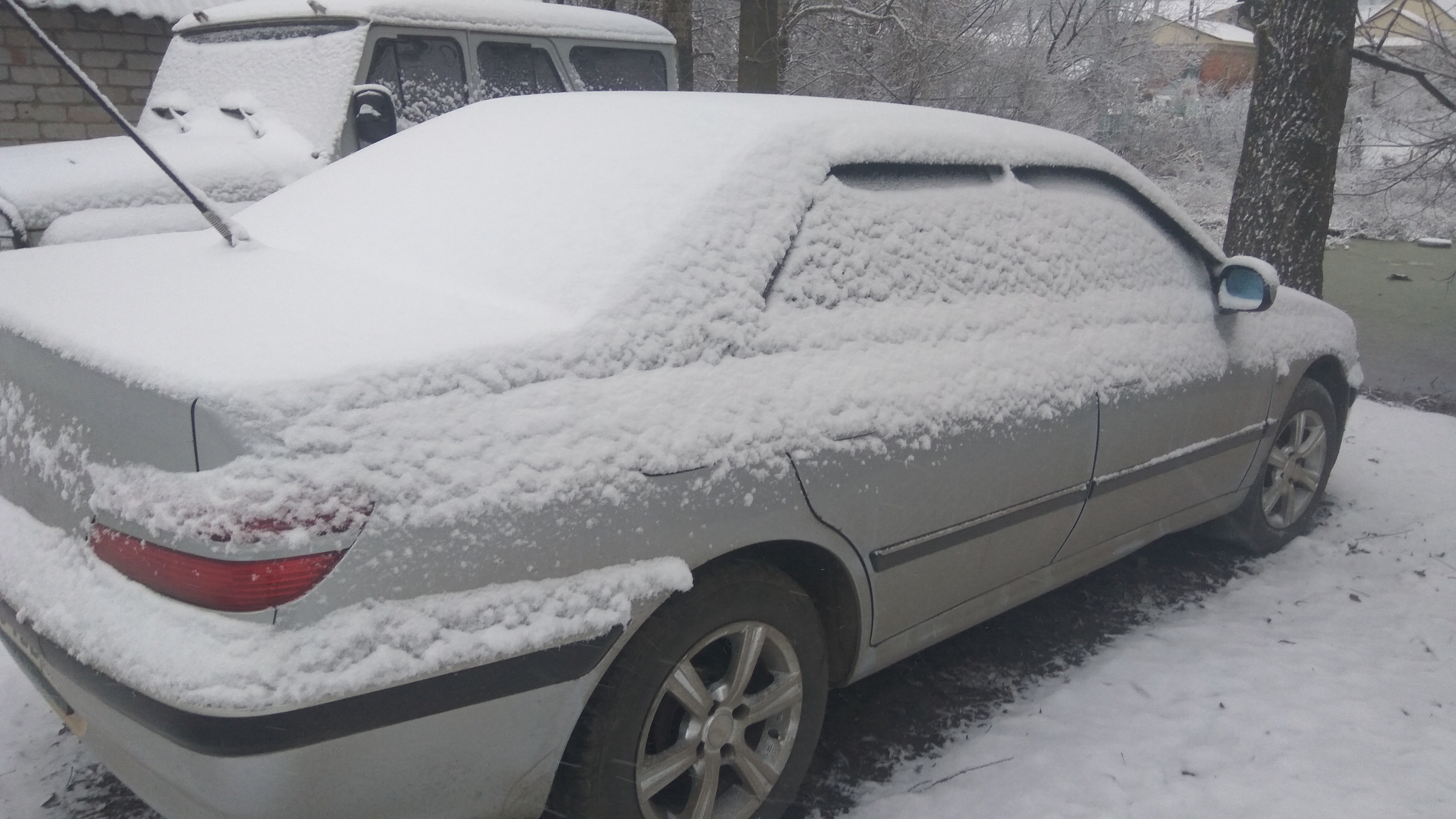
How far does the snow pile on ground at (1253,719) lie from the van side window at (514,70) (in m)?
4.41

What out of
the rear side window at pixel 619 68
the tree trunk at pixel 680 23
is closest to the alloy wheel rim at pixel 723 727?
the rear side window at pixel 619 68

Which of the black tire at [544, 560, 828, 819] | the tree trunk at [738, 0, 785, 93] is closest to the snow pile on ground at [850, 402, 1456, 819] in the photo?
the black tire at [544, 560, 828, 819]

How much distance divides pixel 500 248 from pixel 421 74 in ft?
12.4

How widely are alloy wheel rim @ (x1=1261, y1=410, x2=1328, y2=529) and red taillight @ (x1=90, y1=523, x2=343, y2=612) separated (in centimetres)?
368

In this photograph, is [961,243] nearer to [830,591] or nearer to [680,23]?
[830,591]

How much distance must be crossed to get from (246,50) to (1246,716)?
5767mm

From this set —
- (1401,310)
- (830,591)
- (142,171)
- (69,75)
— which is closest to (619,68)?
(142,171)

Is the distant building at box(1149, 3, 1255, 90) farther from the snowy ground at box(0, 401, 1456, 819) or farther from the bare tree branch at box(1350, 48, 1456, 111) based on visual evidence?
the snowy ground at box(0, 401, 1456, 819)

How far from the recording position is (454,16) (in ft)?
18.7

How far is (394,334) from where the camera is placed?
6.23 feet

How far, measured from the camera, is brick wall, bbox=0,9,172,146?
30.8 ft

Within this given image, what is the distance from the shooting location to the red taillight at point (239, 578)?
160 centimetres

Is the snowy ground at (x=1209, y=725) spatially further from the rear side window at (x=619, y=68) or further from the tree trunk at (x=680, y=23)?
the tree trunk at (x=680, y=23)

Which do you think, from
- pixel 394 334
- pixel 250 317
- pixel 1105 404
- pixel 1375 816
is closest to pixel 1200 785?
pixel 1375 816
